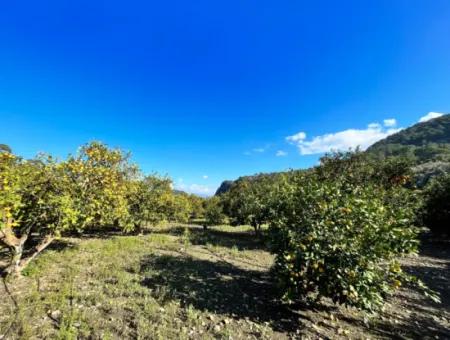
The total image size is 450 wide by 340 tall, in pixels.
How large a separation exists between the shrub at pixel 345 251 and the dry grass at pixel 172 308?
0.89 metres

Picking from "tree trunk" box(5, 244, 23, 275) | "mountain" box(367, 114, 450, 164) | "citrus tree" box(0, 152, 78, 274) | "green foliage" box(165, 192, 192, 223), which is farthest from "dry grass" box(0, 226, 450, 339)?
"mountain" box(367, 114, 450, 164)

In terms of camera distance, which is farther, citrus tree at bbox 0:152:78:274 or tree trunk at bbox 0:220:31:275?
citrus tree at bbox 0:152:78:274

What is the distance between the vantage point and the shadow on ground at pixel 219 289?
18.6ft

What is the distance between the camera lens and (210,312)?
18.5 feet

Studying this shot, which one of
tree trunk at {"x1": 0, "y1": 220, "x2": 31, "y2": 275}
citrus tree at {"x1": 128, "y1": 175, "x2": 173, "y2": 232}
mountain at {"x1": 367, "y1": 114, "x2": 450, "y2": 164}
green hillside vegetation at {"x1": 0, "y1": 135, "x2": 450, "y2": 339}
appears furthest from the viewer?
mountain at {"x1": 367, "y1": 114, "x2": 450, "y2": 164}

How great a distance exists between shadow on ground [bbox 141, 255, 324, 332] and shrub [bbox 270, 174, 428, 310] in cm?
89

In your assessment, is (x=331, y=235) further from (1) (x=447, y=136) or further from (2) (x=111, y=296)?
(1) (x=447, y=136)

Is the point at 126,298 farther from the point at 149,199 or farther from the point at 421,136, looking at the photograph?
the point at 421,136

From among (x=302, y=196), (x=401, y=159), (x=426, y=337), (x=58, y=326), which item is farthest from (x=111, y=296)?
(x=401, y=159)

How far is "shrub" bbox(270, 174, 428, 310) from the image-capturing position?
477 centimetres

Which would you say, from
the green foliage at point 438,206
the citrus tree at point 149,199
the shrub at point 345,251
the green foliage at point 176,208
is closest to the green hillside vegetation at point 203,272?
the shrub at point 345,251

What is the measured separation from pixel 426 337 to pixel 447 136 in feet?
486

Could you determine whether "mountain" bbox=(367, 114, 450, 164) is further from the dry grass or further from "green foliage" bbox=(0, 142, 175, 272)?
"green foliage" bbox=(0, 142, 175, 272)

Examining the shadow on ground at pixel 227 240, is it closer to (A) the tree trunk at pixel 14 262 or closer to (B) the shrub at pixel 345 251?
(B) the shrub at pixel 345 251
